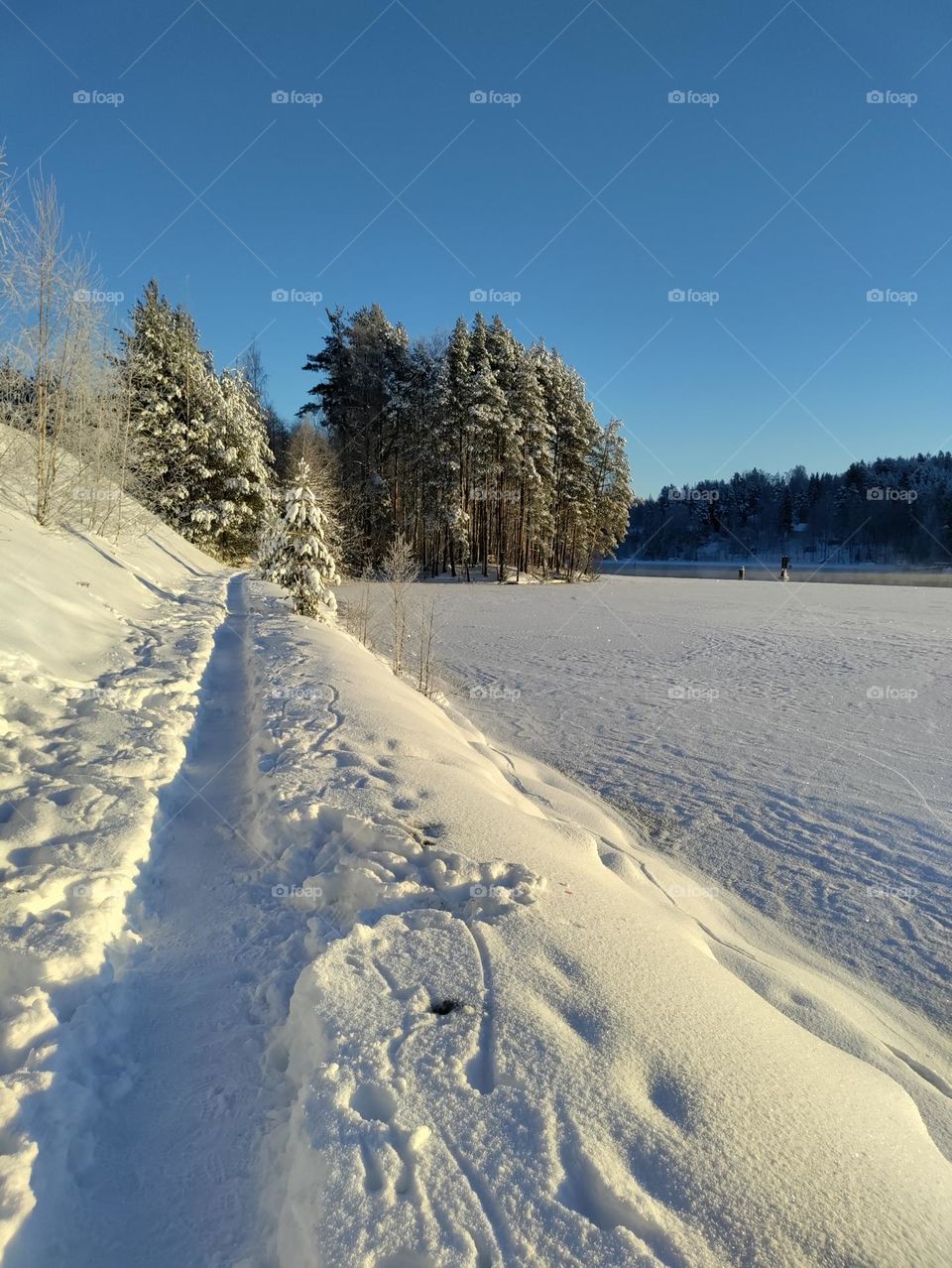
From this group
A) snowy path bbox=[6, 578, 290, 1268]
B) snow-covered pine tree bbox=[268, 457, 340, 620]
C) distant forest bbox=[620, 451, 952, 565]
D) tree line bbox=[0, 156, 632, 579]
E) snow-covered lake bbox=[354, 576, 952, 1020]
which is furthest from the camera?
distant forest bbox=[620, 451, 952, 565]

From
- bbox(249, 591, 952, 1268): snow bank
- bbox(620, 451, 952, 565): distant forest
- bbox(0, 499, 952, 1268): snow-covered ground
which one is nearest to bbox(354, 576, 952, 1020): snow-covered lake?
bbox(0, 499, 952, 1268): snow-covered ground

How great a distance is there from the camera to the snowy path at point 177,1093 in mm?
2070

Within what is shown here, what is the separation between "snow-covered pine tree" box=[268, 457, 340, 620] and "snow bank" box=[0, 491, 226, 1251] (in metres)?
3.19

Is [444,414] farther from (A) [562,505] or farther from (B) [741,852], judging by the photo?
(B) [741,852]

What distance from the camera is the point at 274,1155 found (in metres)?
2.29

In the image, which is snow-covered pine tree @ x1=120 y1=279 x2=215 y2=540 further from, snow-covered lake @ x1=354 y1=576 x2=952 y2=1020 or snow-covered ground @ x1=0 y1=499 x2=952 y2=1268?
snow-covered ground @ x1=0 y1=499 x2=952 y2=1268

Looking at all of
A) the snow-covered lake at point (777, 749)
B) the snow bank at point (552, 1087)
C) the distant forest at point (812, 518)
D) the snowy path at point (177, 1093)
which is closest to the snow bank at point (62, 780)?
the snowy path at point (177, 1093)

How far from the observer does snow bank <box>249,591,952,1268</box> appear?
75.4 inches

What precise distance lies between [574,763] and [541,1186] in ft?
22.5

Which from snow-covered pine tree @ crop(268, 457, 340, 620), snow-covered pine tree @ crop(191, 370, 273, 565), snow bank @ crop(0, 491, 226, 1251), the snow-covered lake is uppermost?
snow-covered pine tree @ crop(191, 370, 273, 565)

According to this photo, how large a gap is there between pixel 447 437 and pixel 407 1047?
37.4m

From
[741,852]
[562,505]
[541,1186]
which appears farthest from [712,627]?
[562,505]

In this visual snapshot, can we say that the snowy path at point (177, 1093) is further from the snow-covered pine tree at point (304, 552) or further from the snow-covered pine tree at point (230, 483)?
the snow-covered pine tree at point (230, 483)

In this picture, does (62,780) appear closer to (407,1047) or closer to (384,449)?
(407,1047)
